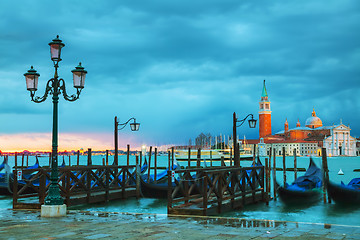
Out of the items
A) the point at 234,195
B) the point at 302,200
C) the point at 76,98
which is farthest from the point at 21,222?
the point at 302,200

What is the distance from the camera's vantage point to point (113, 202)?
1102cm

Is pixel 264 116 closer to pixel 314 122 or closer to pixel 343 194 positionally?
pixel 314 122

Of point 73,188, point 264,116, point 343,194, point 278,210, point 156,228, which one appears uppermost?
point 264,116

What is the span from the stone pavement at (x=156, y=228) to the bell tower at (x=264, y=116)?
9769 centimetres

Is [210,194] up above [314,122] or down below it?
below

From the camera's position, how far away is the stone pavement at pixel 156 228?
15.9 ft

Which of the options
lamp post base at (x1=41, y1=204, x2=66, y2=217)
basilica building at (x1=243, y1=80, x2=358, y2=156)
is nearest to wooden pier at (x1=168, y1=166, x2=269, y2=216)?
lamp post base at (x1=41, y1=204, x2=66, y2=217)

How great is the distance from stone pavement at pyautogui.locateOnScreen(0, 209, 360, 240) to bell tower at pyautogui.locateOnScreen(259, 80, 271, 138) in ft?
320

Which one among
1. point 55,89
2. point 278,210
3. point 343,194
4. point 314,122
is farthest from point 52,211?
point 314,122

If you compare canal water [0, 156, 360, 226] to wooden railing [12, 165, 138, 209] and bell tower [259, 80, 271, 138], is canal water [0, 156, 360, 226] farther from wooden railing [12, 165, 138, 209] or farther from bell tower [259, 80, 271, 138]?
bell tower [259, 80, 271, 138]

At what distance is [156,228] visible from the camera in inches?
215

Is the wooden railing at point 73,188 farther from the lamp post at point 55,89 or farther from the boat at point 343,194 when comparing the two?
the boat at point 343,194

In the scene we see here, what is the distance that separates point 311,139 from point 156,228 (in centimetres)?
9237

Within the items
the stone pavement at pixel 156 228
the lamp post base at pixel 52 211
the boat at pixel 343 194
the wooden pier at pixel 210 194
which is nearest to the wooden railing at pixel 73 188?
the lamp post base at pixel 52 211
